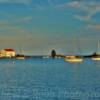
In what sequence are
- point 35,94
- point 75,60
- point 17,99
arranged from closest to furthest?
point 17,99
point 35,94
point 75,60

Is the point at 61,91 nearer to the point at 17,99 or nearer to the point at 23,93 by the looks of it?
the point at 23,93

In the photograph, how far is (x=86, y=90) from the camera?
39.6 m

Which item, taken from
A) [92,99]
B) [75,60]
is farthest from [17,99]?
[75,60]

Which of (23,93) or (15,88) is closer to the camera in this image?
(23,93)

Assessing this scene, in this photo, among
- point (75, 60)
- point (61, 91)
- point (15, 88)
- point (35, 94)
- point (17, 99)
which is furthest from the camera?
point (75, 60)

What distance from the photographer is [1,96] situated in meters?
34.1

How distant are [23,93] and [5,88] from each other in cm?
Result: 534

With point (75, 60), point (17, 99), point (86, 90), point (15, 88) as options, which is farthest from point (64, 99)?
point (75, 60)

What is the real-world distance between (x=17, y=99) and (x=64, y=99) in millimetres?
3974

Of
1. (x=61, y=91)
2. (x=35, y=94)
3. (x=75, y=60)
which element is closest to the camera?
(x=35, y=94)

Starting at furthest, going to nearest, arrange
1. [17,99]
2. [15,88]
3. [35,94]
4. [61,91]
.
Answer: [15,88] → [61,91] → [35,94] → [17,99]

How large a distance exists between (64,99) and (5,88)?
10.5 m

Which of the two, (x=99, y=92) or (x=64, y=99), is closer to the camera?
(x=64, y=99)

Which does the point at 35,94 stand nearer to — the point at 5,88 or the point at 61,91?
the point at 61,91
